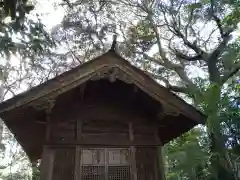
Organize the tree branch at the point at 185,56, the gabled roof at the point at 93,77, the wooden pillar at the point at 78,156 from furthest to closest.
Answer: the tree branch at the point at 185,56 → the wooden pillar at the point at 78,156 → the gabled roof at the point at 93,77

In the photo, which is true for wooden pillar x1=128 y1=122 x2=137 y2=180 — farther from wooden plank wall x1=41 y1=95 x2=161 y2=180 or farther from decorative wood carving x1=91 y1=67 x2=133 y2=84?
decorative wood carving x1=91 y1=67 x2=133 y2=84

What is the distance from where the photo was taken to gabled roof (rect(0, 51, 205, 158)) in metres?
5.37

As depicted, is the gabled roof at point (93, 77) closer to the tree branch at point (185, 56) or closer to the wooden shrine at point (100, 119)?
the wooden shrine at point (100, 119)

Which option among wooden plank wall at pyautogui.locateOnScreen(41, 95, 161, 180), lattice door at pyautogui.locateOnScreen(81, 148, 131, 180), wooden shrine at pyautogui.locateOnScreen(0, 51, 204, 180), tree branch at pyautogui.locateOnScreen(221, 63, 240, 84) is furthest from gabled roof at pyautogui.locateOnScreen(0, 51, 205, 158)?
tree branch at pyautogui.locateOnScreen(221, 63, 240, 84)

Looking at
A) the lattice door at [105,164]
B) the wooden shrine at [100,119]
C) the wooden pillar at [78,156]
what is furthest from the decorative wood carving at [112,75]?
the lattice door at [105,164]

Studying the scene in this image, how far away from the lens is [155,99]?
6074 millimetres

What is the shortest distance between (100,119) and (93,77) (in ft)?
3.78

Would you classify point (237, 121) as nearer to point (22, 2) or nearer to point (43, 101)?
point (43, 101)

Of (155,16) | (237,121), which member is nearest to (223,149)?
(237,121)

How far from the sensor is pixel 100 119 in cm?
642

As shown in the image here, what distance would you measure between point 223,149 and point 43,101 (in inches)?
269

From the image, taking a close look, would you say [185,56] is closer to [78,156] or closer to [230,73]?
[230,73]

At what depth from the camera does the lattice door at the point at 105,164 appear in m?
5.75

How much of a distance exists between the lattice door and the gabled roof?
56.0 inches
